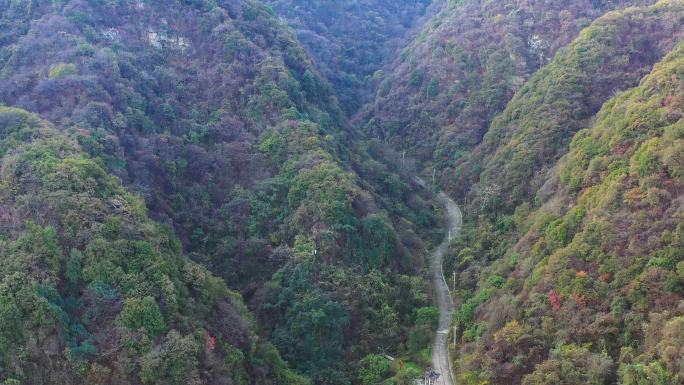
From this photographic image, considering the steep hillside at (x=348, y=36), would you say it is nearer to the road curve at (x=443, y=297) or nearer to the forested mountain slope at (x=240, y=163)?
the forested mountain slope at (x=240, y=163)

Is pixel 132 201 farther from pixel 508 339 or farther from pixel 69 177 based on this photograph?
pixel 508 339

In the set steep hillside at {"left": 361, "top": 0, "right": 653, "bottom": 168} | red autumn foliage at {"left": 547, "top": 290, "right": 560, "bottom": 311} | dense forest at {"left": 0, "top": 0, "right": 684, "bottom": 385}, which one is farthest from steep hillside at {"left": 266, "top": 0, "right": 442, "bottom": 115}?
red autumn foliage at {"left": 547, "top": 290, "right": 560, "bottom": 311}

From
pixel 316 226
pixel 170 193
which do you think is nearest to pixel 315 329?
pixel 316 226

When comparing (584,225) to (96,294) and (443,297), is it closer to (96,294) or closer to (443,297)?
(443,297)

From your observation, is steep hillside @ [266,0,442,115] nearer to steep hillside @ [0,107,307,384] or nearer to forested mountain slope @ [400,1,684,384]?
forested mountain slope @ [400,1,684,384]

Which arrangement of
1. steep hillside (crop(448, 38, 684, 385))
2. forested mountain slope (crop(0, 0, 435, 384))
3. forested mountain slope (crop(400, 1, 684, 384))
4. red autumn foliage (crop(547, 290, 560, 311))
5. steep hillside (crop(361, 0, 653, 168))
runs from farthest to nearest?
steep hillside (crop(361, 0, 653, 168)) → forested mountain slope (crop(0, 0, 435, 384)) → red autumn foliage (crop(547, 290, 560, 311)) → forested mountain slope (crop(400, 1, 684, 384)) → steep hillside (crop(448, 38, 684, 385))

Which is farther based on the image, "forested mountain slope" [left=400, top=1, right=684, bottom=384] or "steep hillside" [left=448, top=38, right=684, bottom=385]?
"forested mountain slope" [left=400, top=1, right=684, bottom=384]
